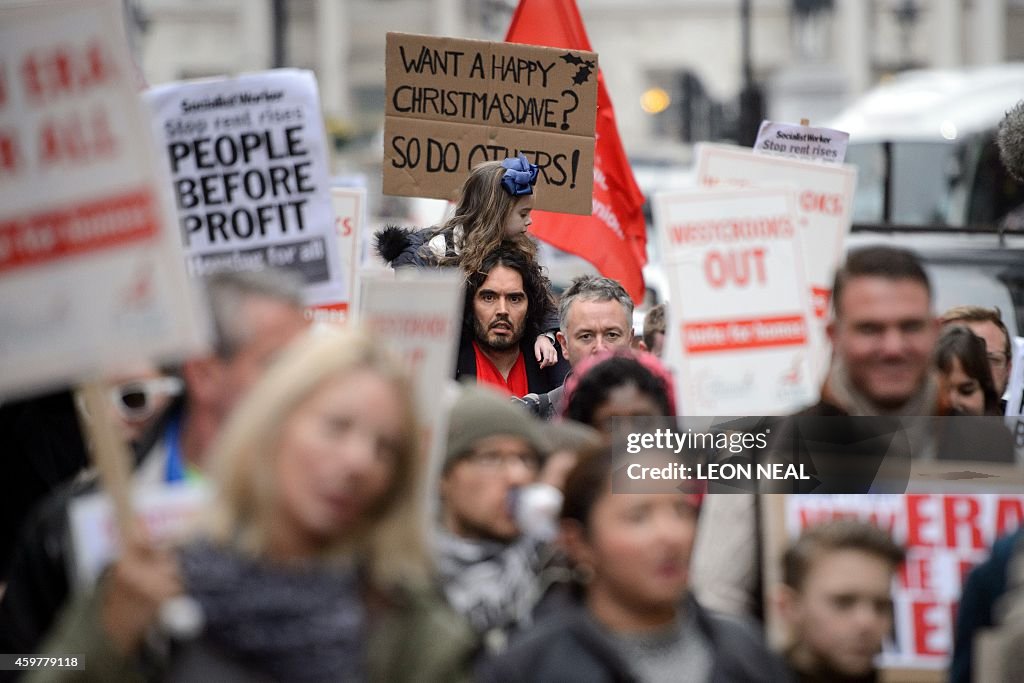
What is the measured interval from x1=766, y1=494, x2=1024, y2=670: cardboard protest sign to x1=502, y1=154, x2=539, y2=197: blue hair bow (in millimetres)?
2585

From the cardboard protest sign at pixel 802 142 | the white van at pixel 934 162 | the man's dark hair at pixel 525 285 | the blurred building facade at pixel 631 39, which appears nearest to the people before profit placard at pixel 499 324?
the man's dark hair at pixel 525 285

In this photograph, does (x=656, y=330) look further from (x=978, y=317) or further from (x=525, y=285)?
(x=978, y=317)

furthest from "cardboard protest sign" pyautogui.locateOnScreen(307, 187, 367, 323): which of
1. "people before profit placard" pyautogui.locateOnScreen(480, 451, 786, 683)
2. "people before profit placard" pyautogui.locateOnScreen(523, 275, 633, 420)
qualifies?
"people before profit placard" pyautogui.locateOnScreen(480, 451, 786, 683)

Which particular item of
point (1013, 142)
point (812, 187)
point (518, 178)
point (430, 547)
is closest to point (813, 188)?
point (812, 187)

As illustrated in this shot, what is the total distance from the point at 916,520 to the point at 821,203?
2.10 m

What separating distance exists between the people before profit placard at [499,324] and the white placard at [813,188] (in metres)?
0.71

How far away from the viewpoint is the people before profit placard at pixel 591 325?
535 centimetres

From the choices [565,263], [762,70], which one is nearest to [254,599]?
[565,263]

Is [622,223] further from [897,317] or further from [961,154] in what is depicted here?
[961,154]

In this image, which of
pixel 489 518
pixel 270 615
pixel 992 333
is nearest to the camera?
pixel 270 615

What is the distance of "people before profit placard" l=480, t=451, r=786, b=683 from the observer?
2.90 metres

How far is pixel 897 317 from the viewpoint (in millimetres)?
3562

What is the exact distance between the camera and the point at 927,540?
10.8ft

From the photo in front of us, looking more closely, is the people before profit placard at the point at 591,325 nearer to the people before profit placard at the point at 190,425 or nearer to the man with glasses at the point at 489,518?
the man with glasses at the point at 489,518
